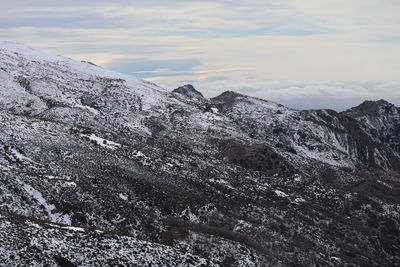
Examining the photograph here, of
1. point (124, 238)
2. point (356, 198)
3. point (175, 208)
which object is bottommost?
point (356, 198)

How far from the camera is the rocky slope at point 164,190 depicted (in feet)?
150

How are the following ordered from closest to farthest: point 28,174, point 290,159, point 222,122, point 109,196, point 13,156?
point 28,174, point 109,196, point 13,156, point 290,159, point 222,122

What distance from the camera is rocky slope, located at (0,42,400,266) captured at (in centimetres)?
4578

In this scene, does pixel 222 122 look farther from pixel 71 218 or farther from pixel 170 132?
pixel 71 218

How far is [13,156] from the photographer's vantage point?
7350 centimetres

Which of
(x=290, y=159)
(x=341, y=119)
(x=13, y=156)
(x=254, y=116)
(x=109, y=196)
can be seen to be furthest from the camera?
(x=341, y=119)

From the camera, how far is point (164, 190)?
7775 centimetres

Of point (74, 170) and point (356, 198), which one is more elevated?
point (74, 170)

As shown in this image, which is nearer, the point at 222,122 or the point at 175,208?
the point at 175,208

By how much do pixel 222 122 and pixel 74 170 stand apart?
9226 cm

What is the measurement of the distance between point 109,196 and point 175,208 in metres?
12.0

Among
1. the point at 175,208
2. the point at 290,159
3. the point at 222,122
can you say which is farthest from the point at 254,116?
the point at 175,208

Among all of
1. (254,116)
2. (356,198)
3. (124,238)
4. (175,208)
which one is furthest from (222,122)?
(124,238)

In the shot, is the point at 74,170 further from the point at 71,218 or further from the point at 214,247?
the point at 214,247
